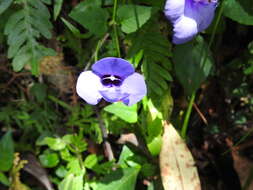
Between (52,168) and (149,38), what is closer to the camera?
(149,38)

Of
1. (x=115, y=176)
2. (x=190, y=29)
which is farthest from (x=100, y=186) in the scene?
(x=190, y=29)

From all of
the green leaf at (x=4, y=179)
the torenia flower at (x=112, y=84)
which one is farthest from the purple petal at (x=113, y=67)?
the green leaf at (x=4, y=179)

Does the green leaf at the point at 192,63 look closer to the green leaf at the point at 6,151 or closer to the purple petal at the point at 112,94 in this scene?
the purple petal at the point at 112,94

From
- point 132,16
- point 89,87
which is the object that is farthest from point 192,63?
point 89,87

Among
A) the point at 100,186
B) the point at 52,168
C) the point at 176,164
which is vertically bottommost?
the point at 52,168

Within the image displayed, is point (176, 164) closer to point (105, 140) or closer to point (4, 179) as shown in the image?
point (105, 140)

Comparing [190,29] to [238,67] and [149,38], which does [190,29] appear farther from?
[238,67]
